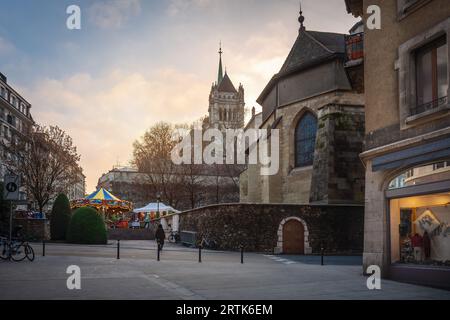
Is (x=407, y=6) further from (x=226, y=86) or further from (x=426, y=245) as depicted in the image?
(x=226, y=86)

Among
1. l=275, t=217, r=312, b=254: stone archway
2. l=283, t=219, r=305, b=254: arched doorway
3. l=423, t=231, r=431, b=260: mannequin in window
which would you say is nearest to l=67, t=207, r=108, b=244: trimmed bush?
l=275, t=217, r=312, b=254: stone archway

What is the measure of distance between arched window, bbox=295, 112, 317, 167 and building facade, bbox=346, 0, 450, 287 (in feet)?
57.1

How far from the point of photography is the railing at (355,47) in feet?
55.6

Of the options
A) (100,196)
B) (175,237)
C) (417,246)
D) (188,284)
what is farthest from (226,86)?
(188,284)

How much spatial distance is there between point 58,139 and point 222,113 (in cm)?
7360

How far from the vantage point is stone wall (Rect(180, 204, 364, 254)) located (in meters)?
25.1

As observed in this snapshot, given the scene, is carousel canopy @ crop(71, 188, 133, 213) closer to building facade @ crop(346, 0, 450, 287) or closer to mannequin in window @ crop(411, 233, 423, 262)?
building facade @ crop(346, 0, 450, 287)

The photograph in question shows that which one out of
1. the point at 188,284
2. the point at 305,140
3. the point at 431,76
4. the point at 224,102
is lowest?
the point at 188,284

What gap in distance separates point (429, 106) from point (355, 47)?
5.52 meters

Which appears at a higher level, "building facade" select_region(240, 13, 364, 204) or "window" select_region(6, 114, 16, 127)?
"window" select_region(6, 114, 16, 127)

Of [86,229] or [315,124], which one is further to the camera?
[315,124]

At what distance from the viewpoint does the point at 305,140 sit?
32562 mm


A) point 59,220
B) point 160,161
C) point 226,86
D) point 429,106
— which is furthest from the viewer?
point 226,86

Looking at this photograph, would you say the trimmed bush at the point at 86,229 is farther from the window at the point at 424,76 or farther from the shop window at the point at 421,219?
the window at the point at 424,76
